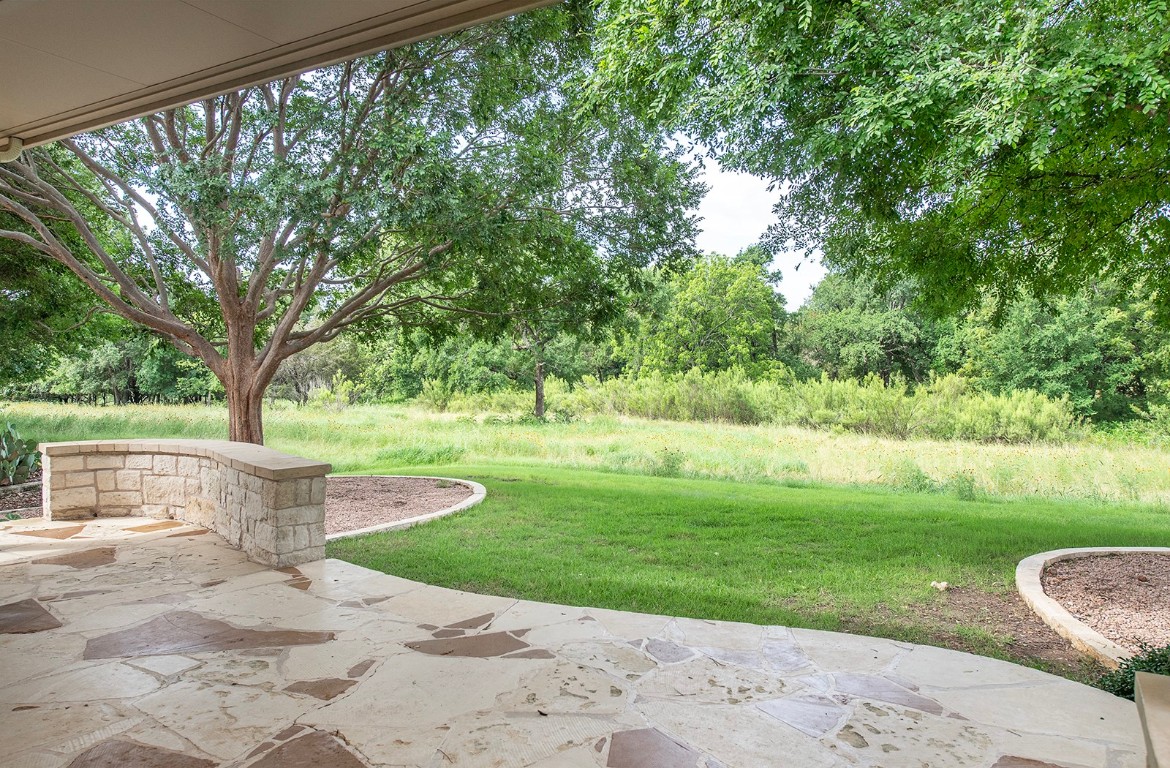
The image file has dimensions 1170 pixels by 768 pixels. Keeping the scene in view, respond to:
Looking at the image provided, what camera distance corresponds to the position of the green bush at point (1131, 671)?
2809 millimetres

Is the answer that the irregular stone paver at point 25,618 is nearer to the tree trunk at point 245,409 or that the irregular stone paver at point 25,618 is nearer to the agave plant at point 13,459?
the tree trunk at point 245,409

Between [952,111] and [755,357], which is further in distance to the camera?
[755,357]

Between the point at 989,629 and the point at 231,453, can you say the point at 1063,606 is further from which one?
the point at 231,453

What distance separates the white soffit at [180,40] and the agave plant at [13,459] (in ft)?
25.3

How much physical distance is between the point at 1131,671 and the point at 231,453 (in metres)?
5.57

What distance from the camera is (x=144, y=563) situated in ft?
15.0

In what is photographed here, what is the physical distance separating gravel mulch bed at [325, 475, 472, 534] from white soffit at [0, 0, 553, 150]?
13.5ft

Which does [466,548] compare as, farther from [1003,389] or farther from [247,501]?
[1003,389]

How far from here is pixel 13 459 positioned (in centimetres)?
864

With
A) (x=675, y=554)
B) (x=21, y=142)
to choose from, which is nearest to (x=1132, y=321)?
(x=675, y=554)

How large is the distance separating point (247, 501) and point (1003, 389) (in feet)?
67.3

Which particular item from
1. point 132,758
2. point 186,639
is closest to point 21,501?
point 186,639

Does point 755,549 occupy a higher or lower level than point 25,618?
lower

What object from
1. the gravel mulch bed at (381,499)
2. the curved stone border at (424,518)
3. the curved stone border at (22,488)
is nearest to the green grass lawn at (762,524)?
the curved stone border at (424,518)
